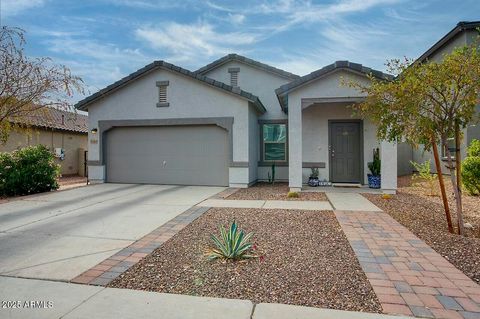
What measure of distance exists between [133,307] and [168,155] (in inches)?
378

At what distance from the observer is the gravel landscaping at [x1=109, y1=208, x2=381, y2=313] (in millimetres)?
3047

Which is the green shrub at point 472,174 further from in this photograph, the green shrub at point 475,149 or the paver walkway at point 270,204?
the paver walkway at point 270,204

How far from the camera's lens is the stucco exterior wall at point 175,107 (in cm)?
1134

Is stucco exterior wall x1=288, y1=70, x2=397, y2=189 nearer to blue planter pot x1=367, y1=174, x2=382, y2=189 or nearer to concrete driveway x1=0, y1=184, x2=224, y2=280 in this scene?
blue planter pot x1=367, y1=174, x2=382, y2=189

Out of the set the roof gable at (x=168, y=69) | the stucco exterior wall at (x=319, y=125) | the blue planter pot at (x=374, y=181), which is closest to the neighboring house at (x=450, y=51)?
the blue planter pot at (x=374, y=181)

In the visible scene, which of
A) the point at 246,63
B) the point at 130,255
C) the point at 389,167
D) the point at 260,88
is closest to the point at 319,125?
the point at 389,167

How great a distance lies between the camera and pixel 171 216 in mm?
6527

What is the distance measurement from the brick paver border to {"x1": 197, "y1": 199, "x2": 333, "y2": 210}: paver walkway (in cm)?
163

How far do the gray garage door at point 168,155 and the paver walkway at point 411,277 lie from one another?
711 cm

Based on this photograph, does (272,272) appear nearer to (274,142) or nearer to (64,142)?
(274,142)

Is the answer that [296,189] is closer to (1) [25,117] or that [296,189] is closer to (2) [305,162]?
(2) [305,162]

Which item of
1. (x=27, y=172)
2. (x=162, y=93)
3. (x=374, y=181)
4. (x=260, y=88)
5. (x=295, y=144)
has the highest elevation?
(x=260, y=88)

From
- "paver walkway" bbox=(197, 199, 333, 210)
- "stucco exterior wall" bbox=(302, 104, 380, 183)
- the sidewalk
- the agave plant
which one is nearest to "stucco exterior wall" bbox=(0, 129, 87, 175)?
"paver walkway" bbox=(197, 199, 333, 210)

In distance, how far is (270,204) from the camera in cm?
778
